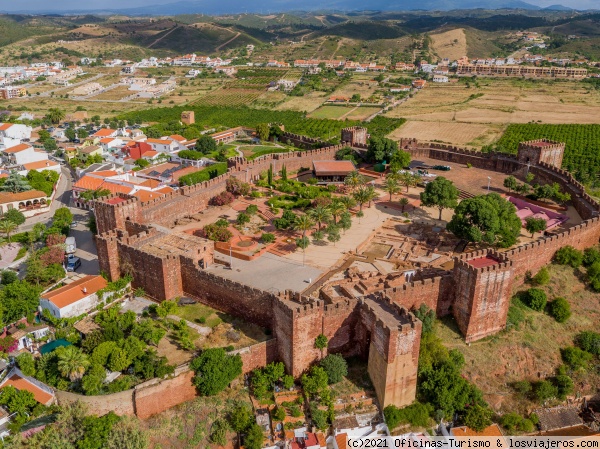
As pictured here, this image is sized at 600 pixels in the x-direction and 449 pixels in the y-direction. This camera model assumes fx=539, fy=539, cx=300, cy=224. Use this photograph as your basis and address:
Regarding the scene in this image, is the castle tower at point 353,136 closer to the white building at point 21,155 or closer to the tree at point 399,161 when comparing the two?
the tree at point 399,161

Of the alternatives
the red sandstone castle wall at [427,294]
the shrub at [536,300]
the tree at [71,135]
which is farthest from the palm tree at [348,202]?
the tree at [71,135]

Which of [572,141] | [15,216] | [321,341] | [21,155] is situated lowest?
[572,141]

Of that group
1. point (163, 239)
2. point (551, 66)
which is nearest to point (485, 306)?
point (163, 239)

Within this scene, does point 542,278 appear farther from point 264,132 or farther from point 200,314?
point 264,132

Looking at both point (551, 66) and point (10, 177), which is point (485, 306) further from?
point (551, 66)

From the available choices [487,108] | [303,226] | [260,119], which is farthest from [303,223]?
[487,108]

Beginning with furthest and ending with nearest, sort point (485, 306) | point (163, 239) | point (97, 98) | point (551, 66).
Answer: point (551, 66) < point (97, 98) < point (163, 239) < point (485, 306)
